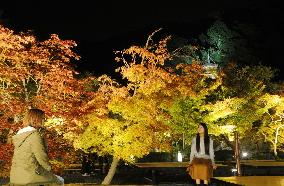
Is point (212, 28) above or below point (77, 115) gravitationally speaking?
above

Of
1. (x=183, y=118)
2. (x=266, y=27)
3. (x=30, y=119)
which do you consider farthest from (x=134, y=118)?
(x=266, y=27)

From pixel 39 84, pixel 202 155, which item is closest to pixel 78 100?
pixel 39 84

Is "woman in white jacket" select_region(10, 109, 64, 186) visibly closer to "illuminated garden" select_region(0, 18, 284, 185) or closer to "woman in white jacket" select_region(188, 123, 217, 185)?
"woman in white jacket" select_region(188, 123, 217, 185)

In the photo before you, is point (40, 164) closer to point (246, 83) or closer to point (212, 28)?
point (246, 83)

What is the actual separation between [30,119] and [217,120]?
22816 millimetres

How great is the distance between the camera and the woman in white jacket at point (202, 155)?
866 cm

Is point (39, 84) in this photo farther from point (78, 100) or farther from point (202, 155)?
point (202, 155)

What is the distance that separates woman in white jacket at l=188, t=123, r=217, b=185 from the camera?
866 cm

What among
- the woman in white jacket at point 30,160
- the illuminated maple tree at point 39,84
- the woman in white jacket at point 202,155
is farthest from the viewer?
the illuminated maple tree at point 39,84

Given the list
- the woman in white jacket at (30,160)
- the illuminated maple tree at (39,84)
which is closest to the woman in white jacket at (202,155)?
the woman in white jacket at (30,160)

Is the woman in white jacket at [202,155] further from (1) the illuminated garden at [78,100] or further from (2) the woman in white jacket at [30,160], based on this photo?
(1) the illuminated garden at [78,100]

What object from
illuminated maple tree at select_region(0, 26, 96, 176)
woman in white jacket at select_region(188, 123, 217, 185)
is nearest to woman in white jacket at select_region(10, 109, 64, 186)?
woman in white jacket at select_region(188, 123, 217, 185)

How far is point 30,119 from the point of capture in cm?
482

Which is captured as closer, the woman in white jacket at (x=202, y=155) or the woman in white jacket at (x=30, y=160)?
the woman in white jacket at (x=30, y=160)
